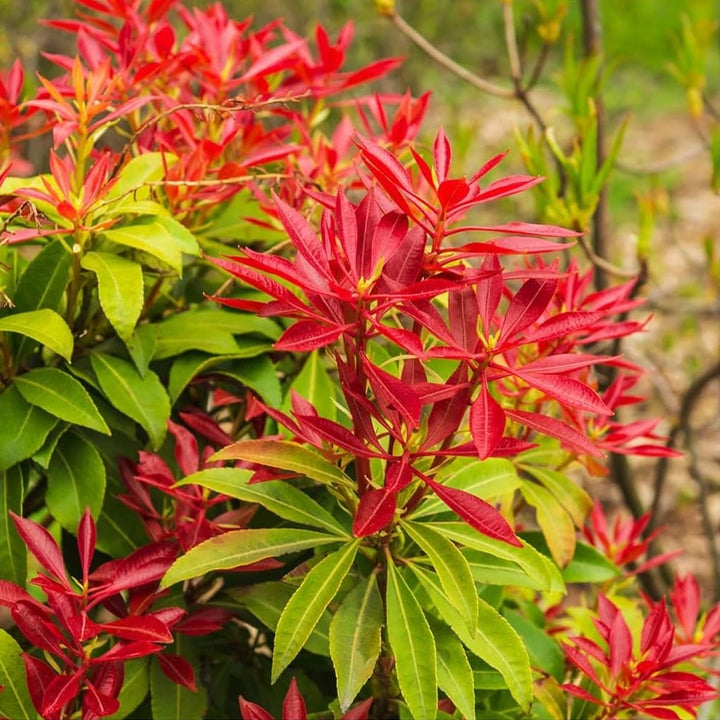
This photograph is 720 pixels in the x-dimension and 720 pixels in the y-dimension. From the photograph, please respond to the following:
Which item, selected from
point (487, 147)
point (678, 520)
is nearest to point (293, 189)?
point (678, 520)

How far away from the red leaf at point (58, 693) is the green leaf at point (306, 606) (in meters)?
0.23

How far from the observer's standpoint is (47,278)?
1212mm

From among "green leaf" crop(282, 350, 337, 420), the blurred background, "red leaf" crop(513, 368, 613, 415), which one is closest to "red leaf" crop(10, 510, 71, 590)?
"green leaf" crop(282, 350, 337, 420)

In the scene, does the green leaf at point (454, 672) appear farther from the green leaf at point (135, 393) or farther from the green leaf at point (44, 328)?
the green leaf at point (44, 328)

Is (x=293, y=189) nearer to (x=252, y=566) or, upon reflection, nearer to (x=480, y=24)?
(x=252, y=566)

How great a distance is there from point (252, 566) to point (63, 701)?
238 millimetres

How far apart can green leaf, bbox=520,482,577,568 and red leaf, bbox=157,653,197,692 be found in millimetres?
491

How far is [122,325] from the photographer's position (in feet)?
3.67

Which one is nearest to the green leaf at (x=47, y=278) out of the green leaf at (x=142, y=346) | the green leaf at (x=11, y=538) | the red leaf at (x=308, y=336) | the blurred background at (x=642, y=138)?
the green leaf at (x=142, y=346)

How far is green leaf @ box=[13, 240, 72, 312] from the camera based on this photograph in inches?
47.6

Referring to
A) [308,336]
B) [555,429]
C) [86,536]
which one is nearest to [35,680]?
[86,536]

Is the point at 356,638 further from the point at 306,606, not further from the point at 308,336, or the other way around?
the point at 308,336

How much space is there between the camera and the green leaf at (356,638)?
0.97m

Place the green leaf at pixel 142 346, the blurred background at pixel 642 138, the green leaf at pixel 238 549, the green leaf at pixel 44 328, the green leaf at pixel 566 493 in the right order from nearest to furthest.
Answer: the green leaf at pixel 238 549, the green leaf at pixel 44 328, the green leaf at pixel 142 346, the green leaf at pixel 566 493, the blurred background at pixel 642 138
